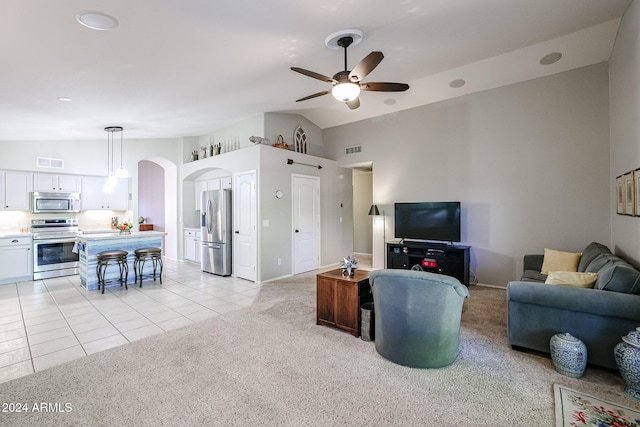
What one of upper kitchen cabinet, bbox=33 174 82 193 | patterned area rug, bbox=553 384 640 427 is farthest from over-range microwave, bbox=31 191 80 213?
patterned area rug, bbox=553 384 640 427

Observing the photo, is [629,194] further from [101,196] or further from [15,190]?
[15,190]

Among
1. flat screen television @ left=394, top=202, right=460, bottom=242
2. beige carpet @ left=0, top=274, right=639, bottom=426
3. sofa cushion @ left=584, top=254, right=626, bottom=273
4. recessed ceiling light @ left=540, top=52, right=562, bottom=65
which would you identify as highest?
recessed ceiling light @ left=540, top=52, right=562, bottom=65

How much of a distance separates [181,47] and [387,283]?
3185 mm

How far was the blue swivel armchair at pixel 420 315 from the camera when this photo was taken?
2412mm

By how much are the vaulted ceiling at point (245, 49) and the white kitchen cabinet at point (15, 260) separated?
202 centimetres

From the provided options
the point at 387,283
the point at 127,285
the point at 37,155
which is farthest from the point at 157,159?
the point at 387,283

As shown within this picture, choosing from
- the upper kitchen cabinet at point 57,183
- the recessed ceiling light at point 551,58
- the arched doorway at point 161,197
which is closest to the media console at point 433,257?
the recessed ceiling light at point 551,58

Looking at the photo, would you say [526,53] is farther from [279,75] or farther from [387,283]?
[387,283]

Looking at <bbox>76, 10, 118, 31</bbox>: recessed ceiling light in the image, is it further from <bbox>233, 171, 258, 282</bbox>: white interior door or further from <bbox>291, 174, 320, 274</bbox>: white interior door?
<bbox>291, 174, 320, 274</bbox>: white interior door

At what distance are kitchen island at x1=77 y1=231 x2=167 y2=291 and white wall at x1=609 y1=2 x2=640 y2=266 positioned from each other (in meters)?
7.11

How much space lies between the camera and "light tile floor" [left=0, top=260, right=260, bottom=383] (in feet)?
9.48

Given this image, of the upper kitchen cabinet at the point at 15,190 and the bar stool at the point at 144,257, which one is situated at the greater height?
the upper kitchen cabinet at the point at 15,190

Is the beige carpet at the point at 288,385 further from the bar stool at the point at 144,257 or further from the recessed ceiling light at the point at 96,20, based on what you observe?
the recessed ceiling light at the point at 96,20

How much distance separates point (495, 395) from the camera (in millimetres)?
2172
